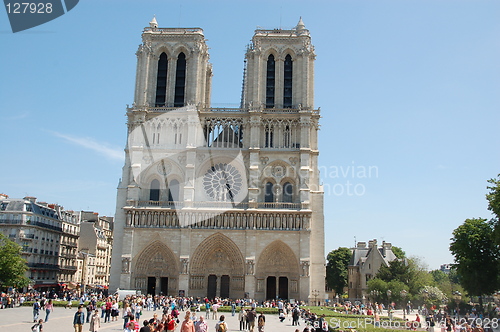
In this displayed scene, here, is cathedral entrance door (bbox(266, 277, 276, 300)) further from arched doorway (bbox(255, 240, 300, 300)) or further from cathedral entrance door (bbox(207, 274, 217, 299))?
cathedral entrance door (bbox(207, 274, 217, 299))

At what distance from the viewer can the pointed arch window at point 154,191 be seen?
46.8 meters

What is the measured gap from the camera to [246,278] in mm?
43062

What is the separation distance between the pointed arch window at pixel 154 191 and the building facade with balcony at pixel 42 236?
1175cm

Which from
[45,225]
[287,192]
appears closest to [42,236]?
[45,225]

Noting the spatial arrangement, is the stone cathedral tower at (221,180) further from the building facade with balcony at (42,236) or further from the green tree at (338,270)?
the green tree at (338,270)

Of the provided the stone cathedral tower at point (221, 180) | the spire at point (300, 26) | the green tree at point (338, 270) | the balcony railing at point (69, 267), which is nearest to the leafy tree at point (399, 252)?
the green tree at point (338, 270)

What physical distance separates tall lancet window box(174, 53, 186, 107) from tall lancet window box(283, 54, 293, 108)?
9.47 m

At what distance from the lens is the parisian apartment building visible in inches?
1896

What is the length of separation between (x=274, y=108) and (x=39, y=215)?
24.5 metres

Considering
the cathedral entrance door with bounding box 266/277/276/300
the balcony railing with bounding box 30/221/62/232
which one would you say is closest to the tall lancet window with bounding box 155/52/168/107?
the balcony railing with bounding box 30/221/62/232

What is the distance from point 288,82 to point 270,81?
1701 millimetres

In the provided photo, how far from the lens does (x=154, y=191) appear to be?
154ft

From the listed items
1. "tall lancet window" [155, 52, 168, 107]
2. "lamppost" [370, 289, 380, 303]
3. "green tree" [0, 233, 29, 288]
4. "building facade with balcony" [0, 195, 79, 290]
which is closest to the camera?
"green tree" [0, 233, 29, 288]

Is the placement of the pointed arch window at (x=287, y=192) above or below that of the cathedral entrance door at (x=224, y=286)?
above
